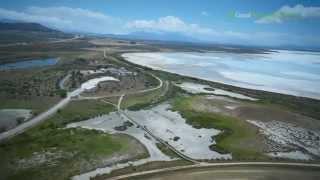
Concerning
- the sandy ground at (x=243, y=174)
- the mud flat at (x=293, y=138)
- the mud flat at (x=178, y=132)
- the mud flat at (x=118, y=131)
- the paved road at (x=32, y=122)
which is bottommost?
the mud flat at (x=118, y=131)

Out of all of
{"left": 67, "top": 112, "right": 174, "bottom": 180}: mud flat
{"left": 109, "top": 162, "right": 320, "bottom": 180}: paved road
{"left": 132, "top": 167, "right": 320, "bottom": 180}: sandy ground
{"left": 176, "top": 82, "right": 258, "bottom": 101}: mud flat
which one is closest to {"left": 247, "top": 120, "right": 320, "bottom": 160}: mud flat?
{"left": 109, "top": 162, "right": 320, "bottom": 180}: paved road

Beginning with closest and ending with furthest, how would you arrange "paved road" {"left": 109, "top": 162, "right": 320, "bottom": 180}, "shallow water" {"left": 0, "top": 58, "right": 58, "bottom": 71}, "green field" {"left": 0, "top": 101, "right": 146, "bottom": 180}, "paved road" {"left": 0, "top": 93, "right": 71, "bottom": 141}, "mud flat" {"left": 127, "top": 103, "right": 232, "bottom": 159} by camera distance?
1. "green field" {"left": 0, "top": 101, "right": 146, "bottom": 180}
2. "paved road" {"left": 109, "top": 162, "right": 320, "bottom": 180}
3. "mud flat" {"left": 127, "top": 103, "right": 232, "bottom": 159}
4. "paved road" {"left": 0, "top": 93, "right": 71, "bottom": 141}
5. "shallow water" {"left": 0, "top": 58, "right": 58, "bottom": 71}

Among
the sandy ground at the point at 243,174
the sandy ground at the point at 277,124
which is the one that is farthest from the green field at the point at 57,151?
the sandy ground at the point at 277,124

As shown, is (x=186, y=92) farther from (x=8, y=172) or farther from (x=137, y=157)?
(x=8, y=172)

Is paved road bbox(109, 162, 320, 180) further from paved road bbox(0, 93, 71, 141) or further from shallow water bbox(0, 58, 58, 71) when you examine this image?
shallow water bbox(0, 58, 58, 71)

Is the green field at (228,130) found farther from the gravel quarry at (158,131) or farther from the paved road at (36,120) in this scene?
the paved road at (36,120)

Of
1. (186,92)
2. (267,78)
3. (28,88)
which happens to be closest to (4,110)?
(28,88)

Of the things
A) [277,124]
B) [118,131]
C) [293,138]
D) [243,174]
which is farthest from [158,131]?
[277,124]

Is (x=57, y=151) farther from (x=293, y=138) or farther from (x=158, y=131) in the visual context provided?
(x=293, y=138)

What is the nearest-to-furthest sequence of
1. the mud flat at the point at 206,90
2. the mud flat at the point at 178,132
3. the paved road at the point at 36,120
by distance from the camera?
the mud flat at the point at 178,132, the paved road at the point at 36,120, the mud flat at the point at 206,90

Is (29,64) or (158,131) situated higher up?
(29,64)

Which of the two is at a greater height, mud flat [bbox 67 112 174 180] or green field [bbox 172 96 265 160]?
green field [bbox 172 96 265 160]
